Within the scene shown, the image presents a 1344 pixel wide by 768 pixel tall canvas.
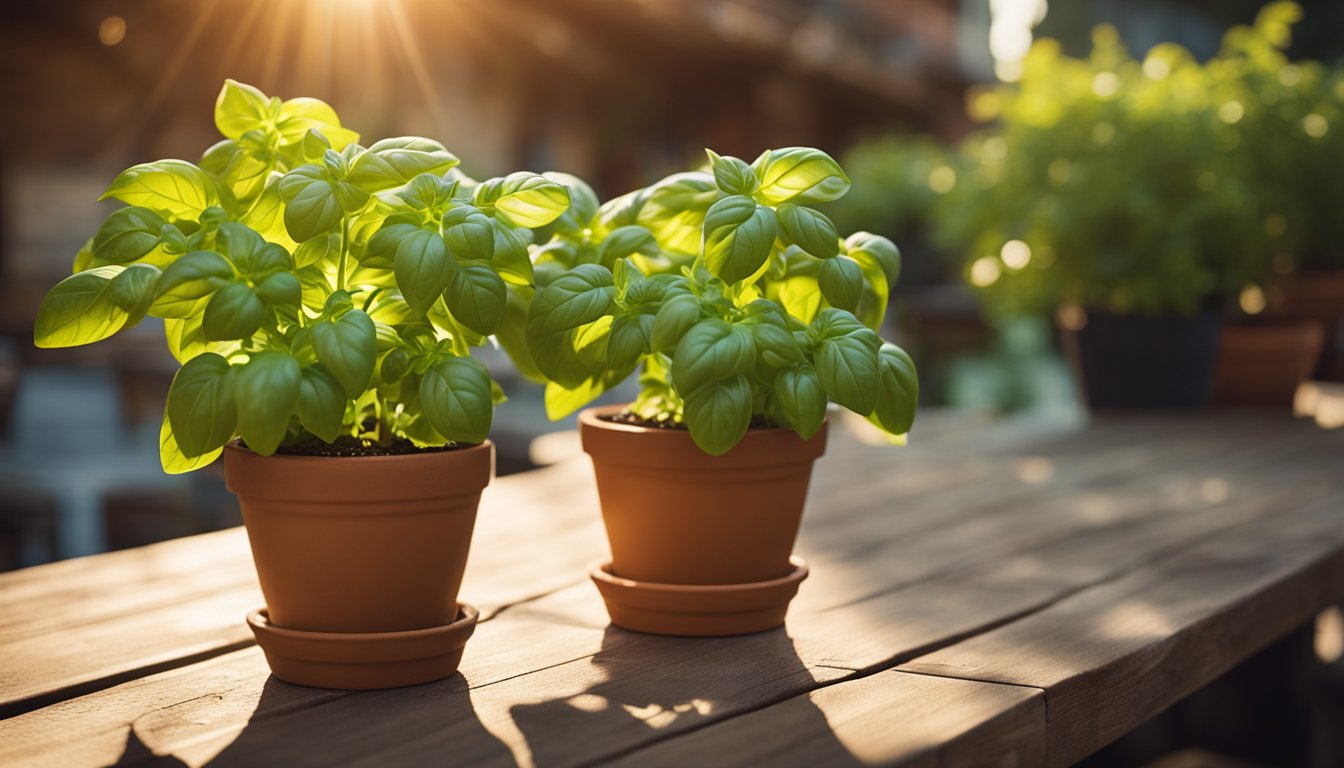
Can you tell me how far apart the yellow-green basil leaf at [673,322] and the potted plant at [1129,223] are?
7.33 feet

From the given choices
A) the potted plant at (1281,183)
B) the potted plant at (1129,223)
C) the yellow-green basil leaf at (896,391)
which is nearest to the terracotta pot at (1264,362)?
the potted plant at (1281,183)

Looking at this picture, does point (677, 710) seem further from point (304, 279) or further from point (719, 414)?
point (304, 279)

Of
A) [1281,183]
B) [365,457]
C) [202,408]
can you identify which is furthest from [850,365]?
[1281,183]

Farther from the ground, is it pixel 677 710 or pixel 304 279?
pixel 304 279

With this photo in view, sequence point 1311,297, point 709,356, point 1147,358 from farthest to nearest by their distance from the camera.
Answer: point 1311,297
point 1147,358
point 709,356

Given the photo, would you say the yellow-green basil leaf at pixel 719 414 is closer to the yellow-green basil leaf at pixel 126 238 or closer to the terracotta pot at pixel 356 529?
the terracotta pot at pixel 356 529

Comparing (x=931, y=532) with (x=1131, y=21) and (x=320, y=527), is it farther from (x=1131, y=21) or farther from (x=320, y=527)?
(x=1131, y=21)

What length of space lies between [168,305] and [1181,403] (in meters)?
2.73

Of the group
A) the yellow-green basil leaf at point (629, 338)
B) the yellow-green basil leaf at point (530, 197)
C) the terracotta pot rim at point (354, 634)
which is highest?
the yellow-green basil leaf at point (530, 197)

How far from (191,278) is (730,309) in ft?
1.43

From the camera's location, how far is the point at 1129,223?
3129 millimetres

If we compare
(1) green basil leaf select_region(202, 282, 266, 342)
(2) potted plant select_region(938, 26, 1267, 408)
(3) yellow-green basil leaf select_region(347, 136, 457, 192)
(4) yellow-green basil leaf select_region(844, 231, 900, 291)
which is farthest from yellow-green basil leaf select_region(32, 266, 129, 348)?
(2) potted plant select_region(938, 26, 1267, 408)

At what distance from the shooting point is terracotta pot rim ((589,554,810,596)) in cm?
118

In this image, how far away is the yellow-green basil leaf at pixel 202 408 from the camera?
3.09 feet
